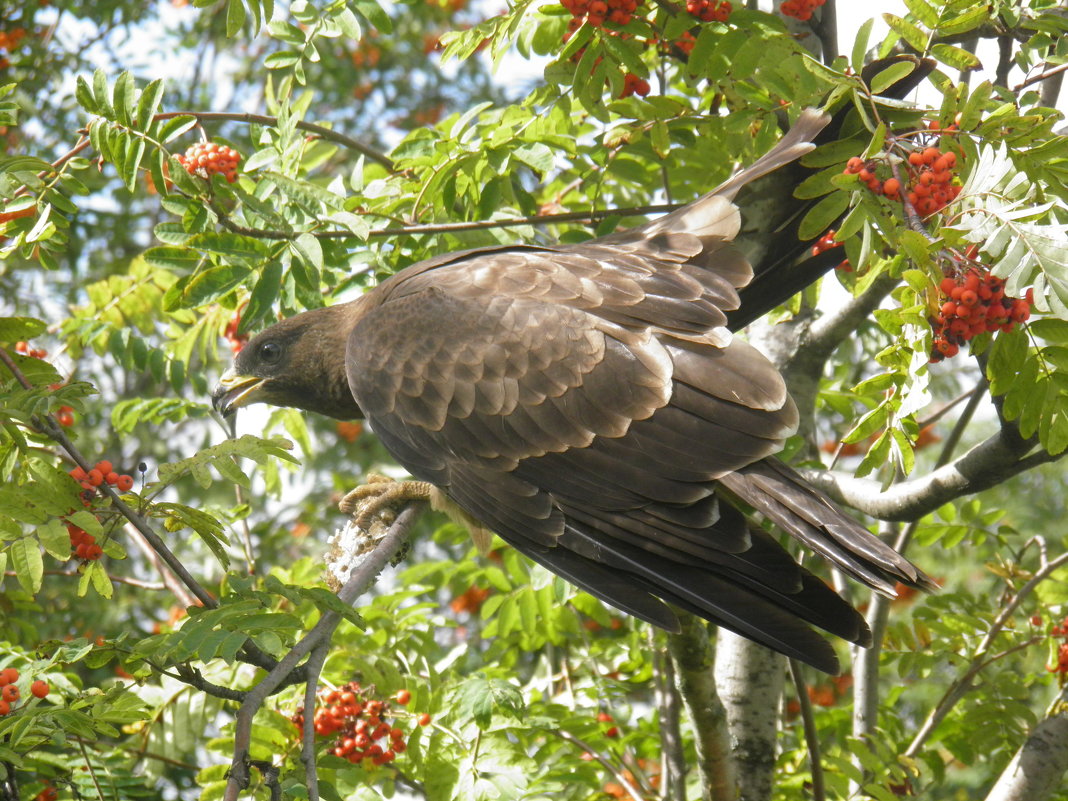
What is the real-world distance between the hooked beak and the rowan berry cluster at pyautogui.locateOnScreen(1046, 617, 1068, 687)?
2957 millimetres

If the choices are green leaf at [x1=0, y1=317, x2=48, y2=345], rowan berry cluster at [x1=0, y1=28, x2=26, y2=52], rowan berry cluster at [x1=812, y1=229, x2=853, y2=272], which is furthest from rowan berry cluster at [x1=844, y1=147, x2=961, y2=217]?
rowan berry cluster at [x1=0, y1=28, x2=26, y2=52]

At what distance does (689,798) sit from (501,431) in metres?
1.70

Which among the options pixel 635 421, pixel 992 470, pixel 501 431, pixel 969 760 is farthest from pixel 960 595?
pixel 501 431

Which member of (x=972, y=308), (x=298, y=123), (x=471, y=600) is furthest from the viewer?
(x=471, y=600)

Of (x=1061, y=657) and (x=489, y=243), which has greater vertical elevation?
(x=489, y=243)

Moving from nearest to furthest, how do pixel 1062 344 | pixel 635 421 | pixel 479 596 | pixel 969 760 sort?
pixel 1062 344
pixel 635 421
pixel 969 760
pixel 479 596

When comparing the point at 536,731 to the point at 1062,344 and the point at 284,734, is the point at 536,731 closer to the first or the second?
the point at 284,734

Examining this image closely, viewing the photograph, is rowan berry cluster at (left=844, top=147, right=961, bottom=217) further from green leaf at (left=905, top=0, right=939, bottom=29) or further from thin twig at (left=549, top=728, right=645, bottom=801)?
thin twig at (left=549, top=728, right=645, bottom=801)

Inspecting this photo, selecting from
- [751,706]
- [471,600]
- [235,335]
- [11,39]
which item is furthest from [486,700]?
[11,39]

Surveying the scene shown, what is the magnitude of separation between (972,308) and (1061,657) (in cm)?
159

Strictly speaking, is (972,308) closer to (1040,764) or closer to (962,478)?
(962,478)

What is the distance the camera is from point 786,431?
304cm

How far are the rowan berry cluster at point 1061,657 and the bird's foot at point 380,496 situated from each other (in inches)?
81.7

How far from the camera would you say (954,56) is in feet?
8.96
